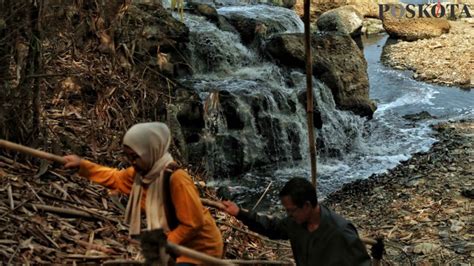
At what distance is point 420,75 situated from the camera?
21.3 m

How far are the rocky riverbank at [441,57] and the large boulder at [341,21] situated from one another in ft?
6.50

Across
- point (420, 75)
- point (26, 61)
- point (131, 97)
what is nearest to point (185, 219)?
point (26, 61)

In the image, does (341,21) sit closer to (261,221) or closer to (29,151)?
(261,221)

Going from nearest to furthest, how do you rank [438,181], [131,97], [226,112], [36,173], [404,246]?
[36,173] → [131,97] → [404,246] → [438,181] → [226,112]

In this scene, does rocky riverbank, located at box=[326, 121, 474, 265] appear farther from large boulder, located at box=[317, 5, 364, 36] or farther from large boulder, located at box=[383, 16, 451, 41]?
large boulder, located at box=[383, 16, 451, 41]

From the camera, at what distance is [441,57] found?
2289 cm

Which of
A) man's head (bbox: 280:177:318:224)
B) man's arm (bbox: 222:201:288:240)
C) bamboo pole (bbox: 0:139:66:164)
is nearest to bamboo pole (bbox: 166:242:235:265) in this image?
man's head (bbox: 280:177:318:224)

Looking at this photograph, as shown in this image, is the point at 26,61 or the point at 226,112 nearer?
the point at 26,61

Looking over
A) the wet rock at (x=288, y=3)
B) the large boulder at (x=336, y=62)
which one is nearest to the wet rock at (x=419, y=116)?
the large boulder at (x=336, y=62)

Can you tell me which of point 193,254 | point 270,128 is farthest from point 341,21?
point 193,254

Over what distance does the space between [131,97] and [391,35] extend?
2326 centimetres

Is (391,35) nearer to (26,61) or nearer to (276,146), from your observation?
(276,146)

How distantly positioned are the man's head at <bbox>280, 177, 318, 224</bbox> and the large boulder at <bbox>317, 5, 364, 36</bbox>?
939 inches

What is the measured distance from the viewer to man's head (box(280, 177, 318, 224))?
10.3ft
